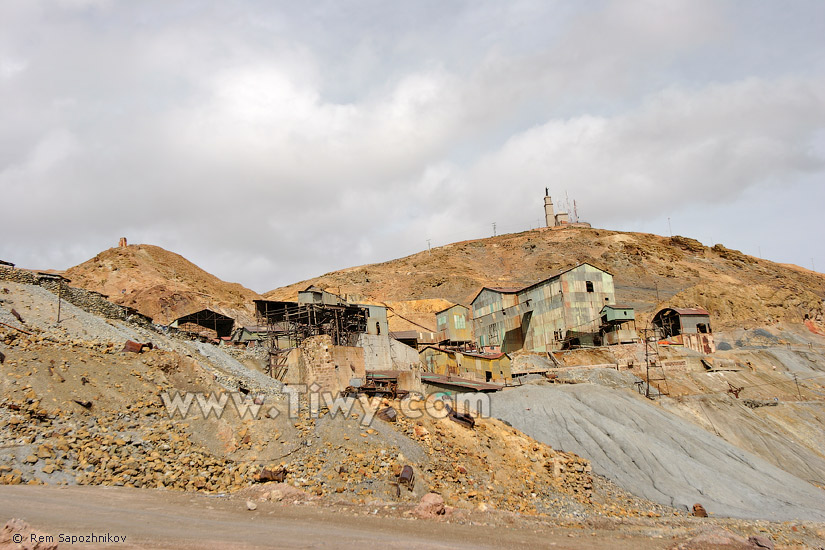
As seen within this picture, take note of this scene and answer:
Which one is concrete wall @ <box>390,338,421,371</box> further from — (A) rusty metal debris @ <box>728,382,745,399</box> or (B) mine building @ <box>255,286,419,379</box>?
(A) rusty metal debris @ <box>728,382,745,399</box>

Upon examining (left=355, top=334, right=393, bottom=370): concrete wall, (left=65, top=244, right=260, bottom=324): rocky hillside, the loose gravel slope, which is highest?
(left=65, top=244, right=260, bottom=324): rocky hillside

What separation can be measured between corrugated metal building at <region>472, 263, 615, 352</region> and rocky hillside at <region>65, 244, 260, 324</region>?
2700cm

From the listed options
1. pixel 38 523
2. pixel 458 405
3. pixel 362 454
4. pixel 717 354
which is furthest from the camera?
pixel 717 354

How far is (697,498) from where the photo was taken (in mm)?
22016

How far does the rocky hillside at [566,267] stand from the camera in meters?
81.5

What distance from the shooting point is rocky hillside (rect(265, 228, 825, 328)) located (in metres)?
81.5

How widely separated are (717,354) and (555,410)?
24.7 meters

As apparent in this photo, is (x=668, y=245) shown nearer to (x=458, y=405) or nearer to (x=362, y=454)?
(x=458, y=405)

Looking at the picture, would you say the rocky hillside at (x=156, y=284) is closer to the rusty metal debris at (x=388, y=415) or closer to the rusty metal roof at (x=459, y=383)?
the rusty metal roof at (x=459, y=383)

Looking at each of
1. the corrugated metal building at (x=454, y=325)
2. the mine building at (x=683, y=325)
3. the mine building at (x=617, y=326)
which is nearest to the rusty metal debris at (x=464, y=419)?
the mine building at (x=617, y=326)

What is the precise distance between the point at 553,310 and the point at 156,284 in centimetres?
4093

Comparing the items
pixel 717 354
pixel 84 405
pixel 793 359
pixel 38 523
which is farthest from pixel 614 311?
pixel 38 523

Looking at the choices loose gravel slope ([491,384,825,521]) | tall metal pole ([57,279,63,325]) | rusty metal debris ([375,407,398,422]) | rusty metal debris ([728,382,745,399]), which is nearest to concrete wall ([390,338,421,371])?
loose gravel slope ([491,384,825,521])

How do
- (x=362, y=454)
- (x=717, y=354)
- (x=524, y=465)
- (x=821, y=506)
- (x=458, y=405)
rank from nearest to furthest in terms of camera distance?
(x=362, y=454) → (x=524, y=465) → (x=821, y=506) → (x=458, y=405) → (x=717, y=354)
